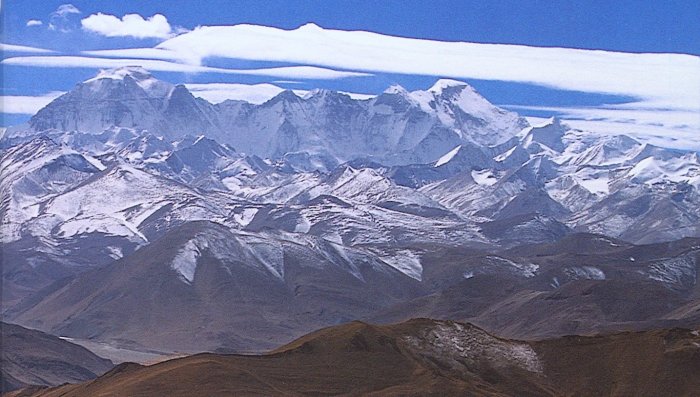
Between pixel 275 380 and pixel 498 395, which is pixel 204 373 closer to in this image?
pixel 275 380

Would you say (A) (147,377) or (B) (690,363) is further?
(B) (690,363)

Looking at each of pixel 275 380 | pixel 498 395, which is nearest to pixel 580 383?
pixel 498 395

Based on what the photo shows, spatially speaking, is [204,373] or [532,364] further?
[532,364]

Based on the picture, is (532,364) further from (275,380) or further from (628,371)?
(275,380)

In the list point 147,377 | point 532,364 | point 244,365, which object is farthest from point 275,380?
point 532,364

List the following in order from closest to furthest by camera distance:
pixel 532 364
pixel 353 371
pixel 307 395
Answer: pixel 307 395
pixel 353 371
pixel 532 364

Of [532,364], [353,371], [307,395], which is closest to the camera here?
[307,395]
